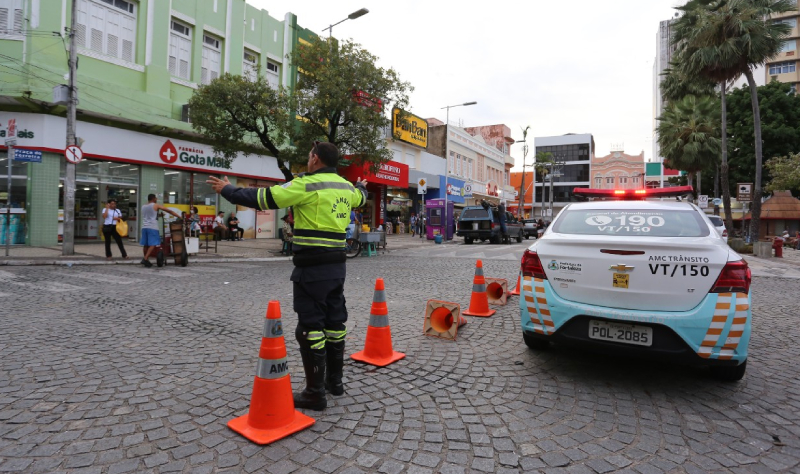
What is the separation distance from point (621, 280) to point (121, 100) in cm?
1856

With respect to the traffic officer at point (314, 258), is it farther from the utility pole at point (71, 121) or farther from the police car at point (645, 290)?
the utility pole at point (71, 121)

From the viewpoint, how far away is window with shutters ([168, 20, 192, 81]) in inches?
739

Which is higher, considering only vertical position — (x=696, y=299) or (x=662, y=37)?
(x=662, y=37)

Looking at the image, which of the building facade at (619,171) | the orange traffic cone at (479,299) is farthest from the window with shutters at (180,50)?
the building facade at (619,171)

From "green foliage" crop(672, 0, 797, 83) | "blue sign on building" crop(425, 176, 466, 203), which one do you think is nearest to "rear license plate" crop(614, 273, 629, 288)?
"green foliage" crop(672, 0, 797, 83)

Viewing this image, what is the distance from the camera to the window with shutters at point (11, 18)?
46.6 feet

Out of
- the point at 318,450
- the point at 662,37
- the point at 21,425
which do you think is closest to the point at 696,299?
the point at 318,450

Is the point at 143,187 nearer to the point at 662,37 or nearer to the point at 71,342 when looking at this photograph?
the point at 71,342

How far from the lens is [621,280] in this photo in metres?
3.43

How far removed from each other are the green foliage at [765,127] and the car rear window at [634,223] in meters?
37.5

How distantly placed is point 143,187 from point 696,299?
19.1 metres

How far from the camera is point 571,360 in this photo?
4230 mm

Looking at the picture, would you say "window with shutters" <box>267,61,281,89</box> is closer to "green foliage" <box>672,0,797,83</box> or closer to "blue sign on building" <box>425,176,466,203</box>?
"blue sign on building" <box>425,176,466,203</box>

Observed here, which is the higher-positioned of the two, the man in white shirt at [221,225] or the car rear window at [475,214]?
the car rear window at [475,214]
